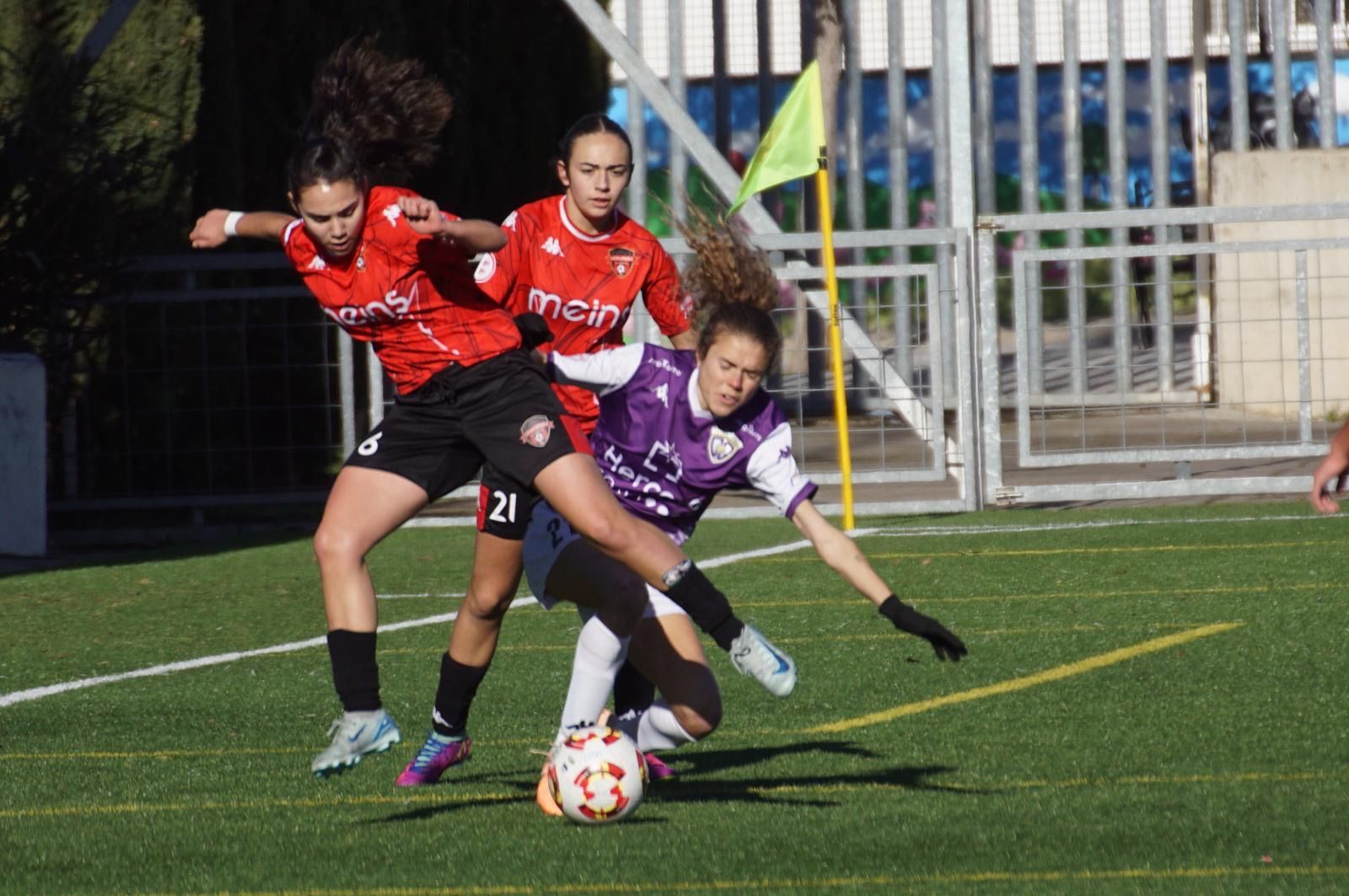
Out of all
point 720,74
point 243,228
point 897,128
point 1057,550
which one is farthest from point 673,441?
point 720,74

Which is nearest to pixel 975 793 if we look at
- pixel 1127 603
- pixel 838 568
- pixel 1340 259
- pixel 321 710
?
pixel 838 568

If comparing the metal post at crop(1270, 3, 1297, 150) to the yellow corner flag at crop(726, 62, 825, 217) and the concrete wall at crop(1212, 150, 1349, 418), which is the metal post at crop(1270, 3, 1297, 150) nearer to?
the concrete wall at crop(1212, 150, 1349, 418)

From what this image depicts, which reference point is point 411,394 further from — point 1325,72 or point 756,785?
point 1325,72

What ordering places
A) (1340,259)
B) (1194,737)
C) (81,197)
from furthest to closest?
(1340,259) < (81,197) < (1194,737)

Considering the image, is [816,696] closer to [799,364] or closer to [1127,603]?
[1127,603]

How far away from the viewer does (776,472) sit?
18.6 ft

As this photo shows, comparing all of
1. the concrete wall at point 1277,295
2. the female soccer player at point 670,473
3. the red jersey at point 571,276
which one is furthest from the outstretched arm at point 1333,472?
the concrete wall at point 1277,295

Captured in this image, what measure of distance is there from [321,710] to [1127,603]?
3.53m

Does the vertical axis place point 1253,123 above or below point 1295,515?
above

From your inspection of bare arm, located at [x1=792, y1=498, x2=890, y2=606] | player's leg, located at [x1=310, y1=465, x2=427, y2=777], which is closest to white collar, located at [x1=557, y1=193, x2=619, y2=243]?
player's leg, located at [x1=310, y1=465, x2=427, y2=777]

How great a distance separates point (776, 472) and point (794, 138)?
611cm

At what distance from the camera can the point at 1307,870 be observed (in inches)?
170

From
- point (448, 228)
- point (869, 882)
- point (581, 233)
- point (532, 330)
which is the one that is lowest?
point (869, 882)

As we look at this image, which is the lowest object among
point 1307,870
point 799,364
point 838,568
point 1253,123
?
point 1307,870
